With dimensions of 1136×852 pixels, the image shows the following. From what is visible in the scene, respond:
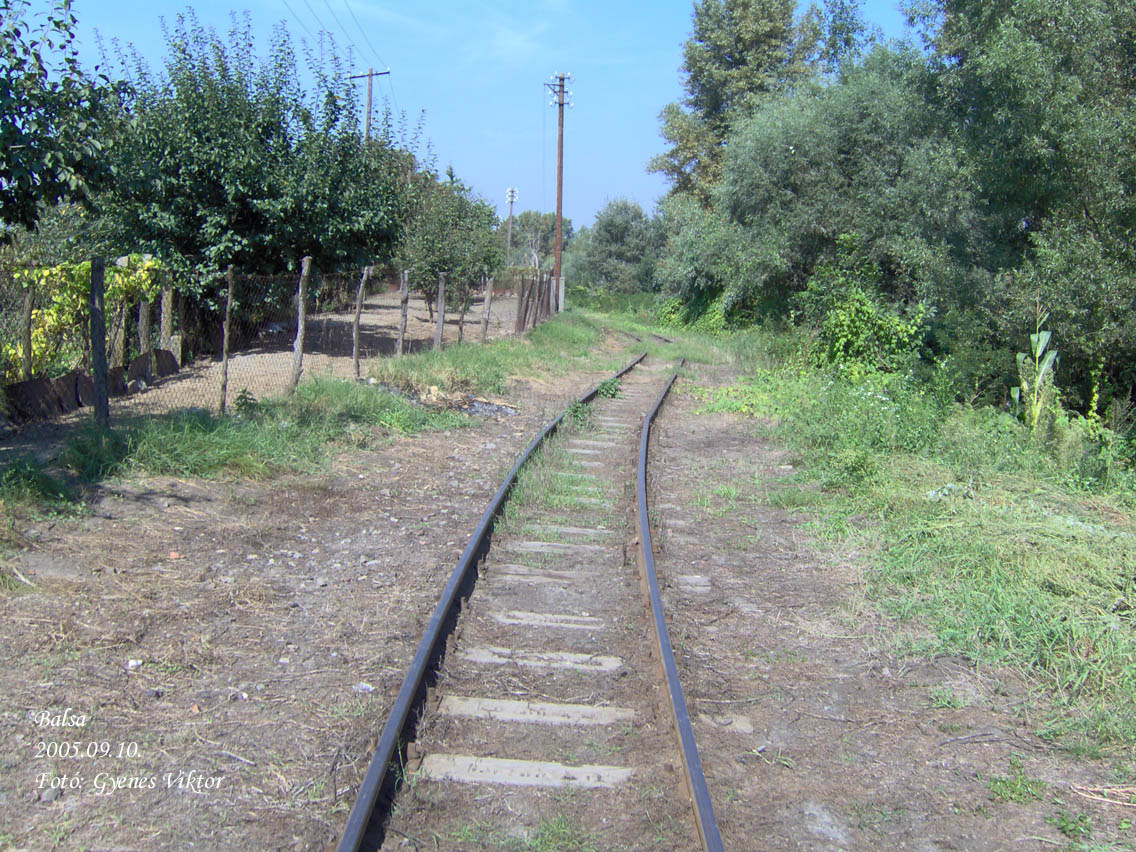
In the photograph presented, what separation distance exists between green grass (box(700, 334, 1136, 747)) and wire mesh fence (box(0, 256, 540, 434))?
678 cm

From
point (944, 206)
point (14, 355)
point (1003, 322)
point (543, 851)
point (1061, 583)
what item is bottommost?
point (543, 851)

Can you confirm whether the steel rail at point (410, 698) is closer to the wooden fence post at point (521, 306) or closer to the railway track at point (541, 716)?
the railway track at point (541, 716)

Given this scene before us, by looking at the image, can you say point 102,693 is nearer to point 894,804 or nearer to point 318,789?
point 318,789

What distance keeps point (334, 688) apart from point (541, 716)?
3.53 ft

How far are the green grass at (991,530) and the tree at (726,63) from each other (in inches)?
1397

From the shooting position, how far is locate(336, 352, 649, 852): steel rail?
3.28 m

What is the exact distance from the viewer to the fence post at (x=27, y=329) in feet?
30.1

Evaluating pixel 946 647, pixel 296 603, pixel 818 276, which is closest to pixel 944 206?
pixel 818 276

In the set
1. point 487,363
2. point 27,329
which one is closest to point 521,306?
point 487,363

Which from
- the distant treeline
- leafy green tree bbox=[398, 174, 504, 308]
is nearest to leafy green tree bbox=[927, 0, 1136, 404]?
the distant treeline

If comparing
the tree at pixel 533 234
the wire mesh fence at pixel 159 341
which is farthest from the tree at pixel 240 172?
the tree at pixel 533 234

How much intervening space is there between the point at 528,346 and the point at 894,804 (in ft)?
59.4

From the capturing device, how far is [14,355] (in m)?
9.50

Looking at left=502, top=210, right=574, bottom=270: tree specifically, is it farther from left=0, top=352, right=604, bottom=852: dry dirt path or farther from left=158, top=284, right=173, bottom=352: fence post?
left=0, top=352, right=604, bottom=852: dry dirt path
